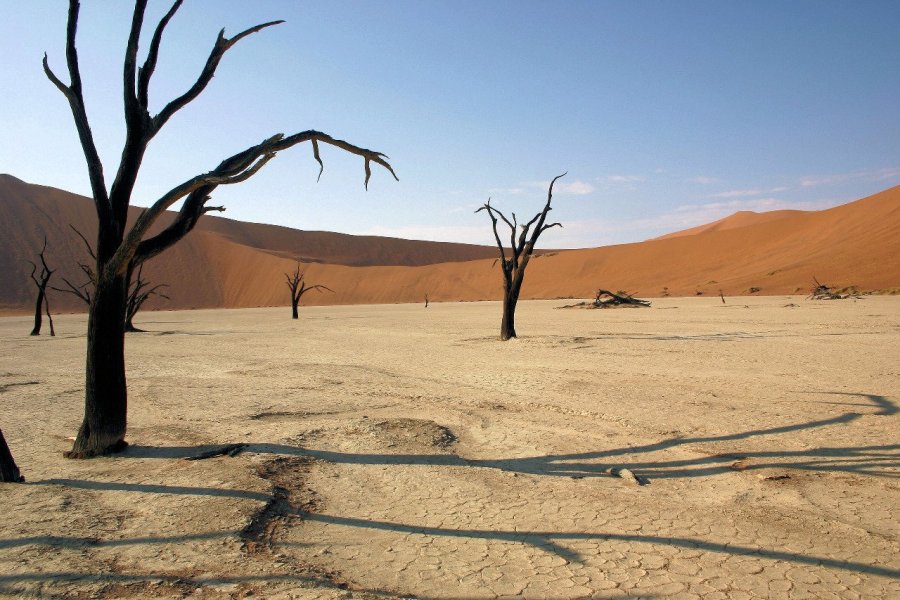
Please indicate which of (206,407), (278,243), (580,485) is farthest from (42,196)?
(580,485)

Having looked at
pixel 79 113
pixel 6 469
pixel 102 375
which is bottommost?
Answer: pixel 6 469

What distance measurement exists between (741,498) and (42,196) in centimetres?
8876

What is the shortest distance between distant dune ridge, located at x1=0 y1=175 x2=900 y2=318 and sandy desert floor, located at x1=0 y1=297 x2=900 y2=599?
118ft

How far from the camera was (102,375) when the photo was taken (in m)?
5.15

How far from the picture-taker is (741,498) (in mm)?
4102

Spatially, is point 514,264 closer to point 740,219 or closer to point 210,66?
point 210,66

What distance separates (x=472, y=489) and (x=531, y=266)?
221ft

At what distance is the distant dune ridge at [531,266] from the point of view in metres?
44.4

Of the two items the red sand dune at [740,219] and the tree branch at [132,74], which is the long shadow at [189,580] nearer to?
the tree branch at [132,74]

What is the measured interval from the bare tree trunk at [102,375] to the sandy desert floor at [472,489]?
0.17 meters

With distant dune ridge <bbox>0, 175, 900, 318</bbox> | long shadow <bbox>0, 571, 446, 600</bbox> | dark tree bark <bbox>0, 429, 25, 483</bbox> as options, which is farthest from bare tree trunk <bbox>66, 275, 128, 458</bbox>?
distant dune ridge <bbox>0, 175, 900, 318</bbox>

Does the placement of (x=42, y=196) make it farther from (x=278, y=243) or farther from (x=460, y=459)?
(x=460, y=459)

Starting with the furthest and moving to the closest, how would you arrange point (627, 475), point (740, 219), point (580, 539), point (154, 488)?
point (740, 219)
point (627, 475)
point (154, 488)
point (580, 539)

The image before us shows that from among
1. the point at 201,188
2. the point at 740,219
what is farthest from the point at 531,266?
→ the point at 740,219
